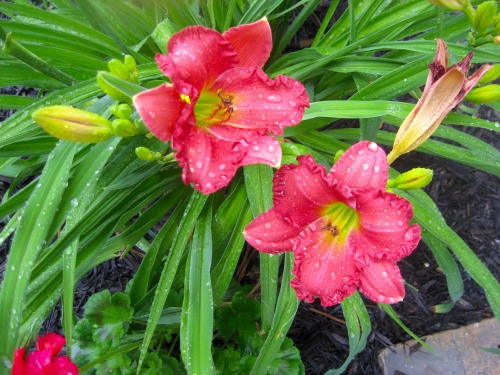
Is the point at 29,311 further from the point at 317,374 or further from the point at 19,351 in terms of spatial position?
the point at 317,374

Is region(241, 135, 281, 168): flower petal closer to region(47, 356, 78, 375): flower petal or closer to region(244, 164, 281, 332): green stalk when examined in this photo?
region(244, 164, 281, 332): green stalk

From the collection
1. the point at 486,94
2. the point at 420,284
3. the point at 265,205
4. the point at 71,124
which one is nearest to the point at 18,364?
the point at 71,124

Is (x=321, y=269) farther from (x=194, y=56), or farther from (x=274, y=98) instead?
(x=194, y=56)

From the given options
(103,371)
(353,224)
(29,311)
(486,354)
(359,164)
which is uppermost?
(359,164)

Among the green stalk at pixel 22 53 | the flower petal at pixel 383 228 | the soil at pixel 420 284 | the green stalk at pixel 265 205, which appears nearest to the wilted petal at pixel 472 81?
the flower petal at pixel 383 228

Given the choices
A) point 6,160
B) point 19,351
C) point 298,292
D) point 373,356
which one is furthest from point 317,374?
point 6,160
